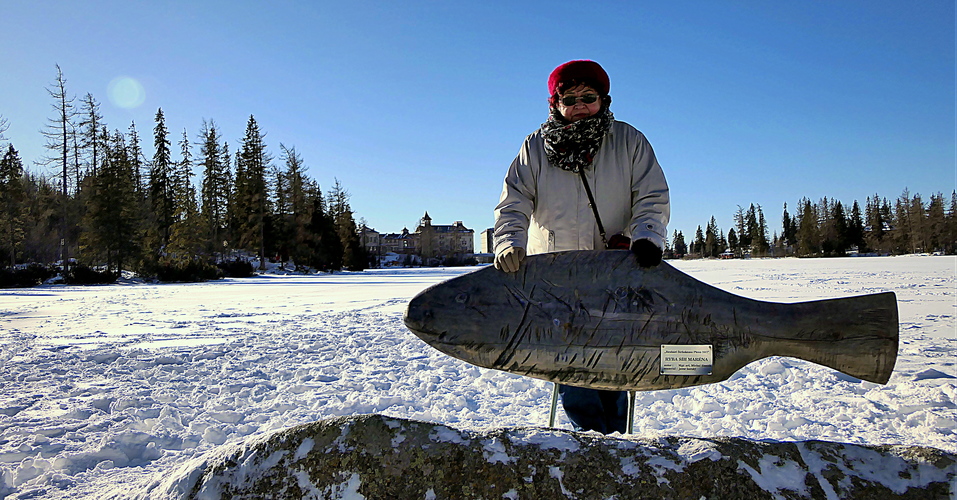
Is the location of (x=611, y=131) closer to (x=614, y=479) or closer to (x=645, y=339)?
(x=645, y=339)

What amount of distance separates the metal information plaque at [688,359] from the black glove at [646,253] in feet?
1.10

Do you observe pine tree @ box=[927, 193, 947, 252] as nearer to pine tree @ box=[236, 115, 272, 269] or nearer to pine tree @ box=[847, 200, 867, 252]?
pine tree @ box=[847, 200, 867, 252]

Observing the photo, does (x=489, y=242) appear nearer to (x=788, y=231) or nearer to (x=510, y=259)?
(x=510, y=259)

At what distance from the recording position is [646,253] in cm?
197

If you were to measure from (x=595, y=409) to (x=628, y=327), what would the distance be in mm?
706

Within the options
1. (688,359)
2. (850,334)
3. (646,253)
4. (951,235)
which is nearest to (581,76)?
(646,253)

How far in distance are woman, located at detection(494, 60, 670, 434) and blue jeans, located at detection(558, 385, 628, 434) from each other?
750 mm

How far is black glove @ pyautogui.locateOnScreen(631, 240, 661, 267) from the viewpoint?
6.46ft

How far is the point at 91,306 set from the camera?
11.1m

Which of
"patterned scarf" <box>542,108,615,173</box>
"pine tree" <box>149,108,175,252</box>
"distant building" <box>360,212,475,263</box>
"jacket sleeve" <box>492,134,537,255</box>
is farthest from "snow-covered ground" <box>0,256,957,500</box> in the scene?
"distant building" <box>360,212,475,263</box>

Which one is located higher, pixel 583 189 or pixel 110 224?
pixel 110 224

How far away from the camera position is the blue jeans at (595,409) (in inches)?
97.5

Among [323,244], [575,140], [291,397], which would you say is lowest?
[291,397]

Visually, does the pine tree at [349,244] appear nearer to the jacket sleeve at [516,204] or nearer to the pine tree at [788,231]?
the jacket sleeve at [516,204]
